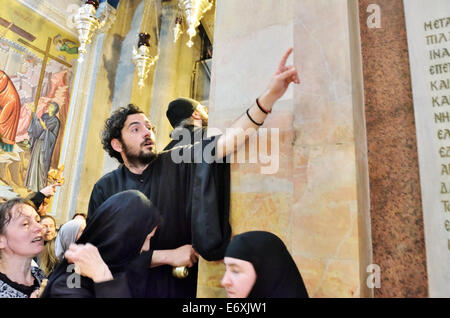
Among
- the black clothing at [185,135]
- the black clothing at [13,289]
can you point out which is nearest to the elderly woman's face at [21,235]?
the black clothing at [13,289]

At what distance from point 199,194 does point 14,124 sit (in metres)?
6.30

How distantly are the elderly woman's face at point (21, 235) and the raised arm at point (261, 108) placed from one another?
134 cm

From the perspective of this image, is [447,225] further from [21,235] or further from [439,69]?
[21,235]

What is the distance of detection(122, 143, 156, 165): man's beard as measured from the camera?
250 centimetres

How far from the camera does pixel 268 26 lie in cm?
224

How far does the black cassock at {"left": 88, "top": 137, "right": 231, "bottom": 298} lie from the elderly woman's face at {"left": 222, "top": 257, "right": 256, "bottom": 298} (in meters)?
0.44

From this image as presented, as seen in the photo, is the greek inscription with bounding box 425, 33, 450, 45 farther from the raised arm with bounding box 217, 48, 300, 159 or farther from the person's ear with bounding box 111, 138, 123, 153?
the person's ear with bounding box 111, 138, 123, 153

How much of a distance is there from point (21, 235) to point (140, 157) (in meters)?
0.89

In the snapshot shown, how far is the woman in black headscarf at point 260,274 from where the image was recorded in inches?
57.8

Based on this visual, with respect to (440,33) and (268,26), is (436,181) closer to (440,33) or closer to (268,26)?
(440,33)

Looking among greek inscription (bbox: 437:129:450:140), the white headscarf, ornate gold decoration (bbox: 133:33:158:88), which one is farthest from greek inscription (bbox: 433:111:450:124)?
ornate gold decoration (bbox: 133:33:158:88)

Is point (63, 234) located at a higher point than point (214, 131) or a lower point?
lower

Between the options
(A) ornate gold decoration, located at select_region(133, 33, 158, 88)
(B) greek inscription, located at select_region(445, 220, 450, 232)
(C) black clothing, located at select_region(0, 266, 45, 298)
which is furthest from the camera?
(A) ornate gold decoration, located at select_region(133, 33, 158, 88)
